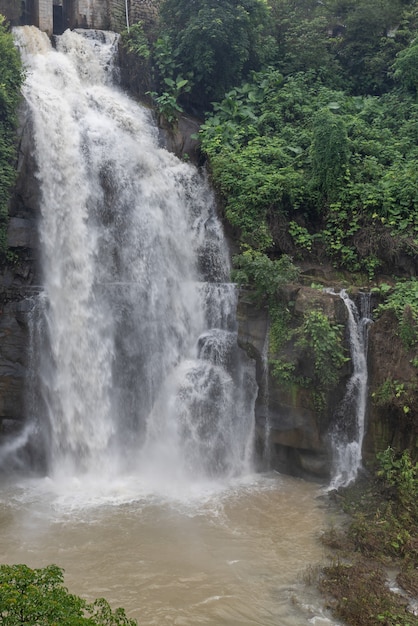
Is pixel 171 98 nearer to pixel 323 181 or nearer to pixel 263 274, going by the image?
pixel 323 181

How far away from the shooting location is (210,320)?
14.7 m

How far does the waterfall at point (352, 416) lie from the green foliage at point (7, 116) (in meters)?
8.84

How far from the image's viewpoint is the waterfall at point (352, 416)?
13102mm

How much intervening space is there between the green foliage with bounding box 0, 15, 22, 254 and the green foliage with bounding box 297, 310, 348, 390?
7.73 metres

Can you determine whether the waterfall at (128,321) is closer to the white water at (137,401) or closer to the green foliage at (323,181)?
the white water at (137,401)

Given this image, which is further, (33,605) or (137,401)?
(137,401)

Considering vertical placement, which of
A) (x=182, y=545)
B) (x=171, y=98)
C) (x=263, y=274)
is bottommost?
(x=182, y=545)

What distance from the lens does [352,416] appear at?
1330cm

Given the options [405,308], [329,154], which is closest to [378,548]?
[405,308]

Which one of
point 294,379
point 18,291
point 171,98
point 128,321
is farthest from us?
point 171,98

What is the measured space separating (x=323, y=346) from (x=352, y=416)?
184cm

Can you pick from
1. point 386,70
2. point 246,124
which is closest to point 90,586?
point 246,124

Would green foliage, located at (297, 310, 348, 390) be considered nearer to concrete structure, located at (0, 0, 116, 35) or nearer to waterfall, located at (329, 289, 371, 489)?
waterfall, located at (329, 289, 371, 489)

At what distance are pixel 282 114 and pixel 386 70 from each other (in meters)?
5.41
